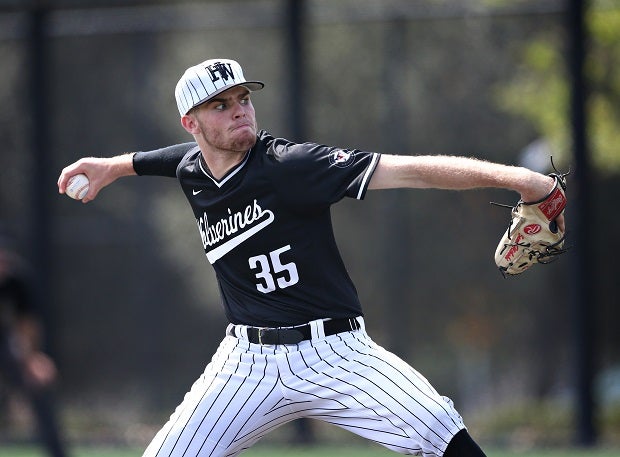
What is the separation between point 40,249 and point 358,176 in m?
6.12

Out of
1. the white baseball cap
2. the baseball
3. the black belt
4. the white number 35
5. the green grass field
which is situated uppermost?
the white baseball cap

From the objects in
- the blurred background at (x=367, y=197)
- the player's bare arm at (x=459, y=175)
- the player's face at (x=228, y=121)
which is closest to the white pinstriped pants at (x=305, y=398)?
the player's bare arm at (x=459, y=175)

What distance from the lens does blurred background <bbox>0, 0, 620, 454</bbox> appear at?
8469 millimetres

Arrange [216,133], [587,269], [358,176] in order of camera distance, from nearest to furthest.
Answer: [358,176] → [216,133] → [587,269]

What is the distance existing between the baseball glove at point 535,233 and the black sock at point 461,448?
0.69 metres

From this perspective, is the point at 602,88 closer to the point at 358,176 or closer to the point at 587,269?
the point at 587,269

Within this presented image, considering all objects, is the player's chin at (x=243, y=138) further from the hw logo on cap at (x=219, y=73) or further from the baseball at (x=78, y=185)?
the baseball at (x=78, y=185)

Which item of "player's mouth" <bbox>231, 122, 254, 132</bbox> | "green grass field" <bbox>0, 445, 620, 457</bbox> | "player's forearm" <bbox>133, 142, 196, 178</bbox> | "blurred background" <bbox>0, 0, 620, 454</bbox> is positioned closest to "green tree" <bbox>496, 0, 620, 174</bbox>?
"blurred background" <bbox>0, 0, 620, 454</bbox>

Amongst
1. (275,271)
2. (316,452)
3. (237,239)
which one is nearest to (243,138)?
(237,239)

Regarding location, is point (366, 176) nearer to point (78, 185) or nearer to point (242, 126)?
point (242, 126)

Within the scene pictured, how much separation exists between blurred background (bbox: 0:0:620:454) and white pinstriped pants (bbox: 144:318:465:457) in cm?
459

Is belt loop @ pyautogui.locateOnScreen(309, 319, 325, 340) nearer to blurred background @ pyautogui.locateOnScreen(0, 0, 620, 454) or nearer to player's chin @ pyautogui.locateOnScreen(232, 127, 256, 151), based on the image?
player's chin @ pyautogui.locateOnScreen(232, 127, 256, 151)

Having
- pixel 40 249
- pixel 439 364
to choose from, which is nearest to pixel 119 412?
pixel 40 249

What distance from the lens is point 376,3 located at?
919 cm
